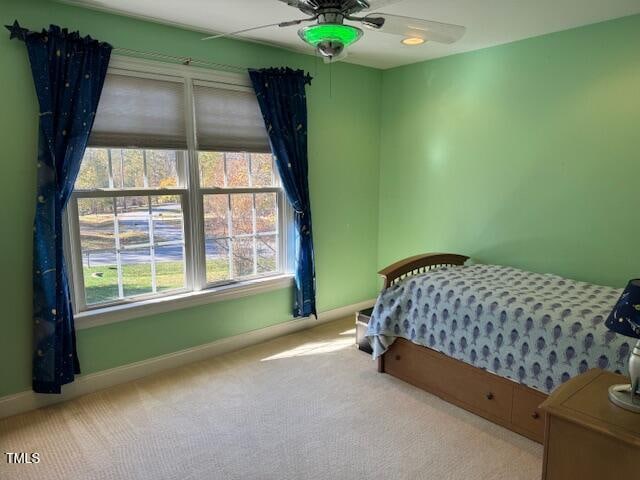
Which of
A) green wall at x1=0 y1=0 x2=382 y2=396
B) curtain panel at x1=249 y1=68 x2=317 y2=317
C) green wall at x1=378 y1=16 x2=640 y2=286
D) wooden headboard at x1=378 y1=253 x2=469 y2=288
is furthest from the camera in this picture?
curtain panel at x1=249 y1=68 x2=317 y2=317

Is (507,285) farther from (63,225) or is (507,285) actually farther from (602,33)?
(63,225)

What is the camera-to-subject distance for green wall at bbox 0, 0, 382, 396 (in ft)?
8.04

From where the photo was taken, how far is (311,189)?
3832 mm

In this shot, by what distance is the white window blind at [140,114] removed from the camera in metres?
2.71

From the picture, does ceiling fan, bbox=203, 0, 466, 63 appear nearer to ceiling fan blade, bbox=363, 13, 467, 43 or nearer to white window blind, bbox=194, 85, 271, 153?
ceiling fan blade, bbox=363, 13, 467, 43

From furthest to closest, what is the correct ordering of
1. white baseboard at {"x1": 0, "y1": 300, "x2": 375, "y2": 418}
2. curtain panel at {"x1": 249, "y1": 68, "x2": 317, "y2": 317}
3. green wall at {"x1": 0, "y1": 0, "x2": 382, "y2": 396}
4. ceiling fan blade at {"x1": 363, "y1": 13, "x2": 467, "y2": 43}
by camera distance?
1. curtain panel at {"x1": 249, "y1": 68, "x2": 317, "y2": 317}
2. white baseboard at {"x1": 0, "y1": 300, "x2": 375, "y2": 418}
3. green wall at {"x1": 0, "y1": 0, "x2": 382, "y2": 396}
4. ceiling fan blade at {"x1": 363, "y1": 13, "x2": 467, "y2": 43}

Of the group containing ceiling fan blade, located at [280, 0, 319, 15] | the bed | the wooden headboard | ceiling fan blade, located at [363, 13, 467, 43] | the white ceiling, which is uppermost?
the white ceiling

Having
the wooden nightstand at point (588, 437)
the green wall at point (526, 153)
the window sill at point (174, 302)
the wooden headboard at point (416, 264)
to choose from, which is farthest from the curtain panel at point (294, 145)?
the wooden nightstand at point (588, 437)

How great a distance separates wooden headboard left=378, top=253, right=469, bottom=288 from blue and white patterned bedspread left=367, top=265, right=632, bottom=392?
8cm

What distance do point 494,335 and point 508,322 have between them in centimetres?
12

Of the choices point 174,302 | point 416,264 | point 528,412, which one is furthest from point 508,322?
point 174,302

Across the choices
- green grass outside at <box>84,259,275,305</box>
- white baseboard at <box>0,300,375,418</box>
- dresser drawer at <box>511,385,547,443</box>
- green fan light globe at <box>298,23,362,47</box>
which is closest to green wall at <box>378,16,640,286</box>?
dresser drawer at <box>511,385,547,443</box>

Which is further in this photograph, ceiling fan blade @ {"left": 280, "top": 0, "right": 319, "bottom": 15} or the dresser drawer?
the dresser drawer

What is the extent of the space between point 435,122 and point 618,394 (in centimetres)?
283
